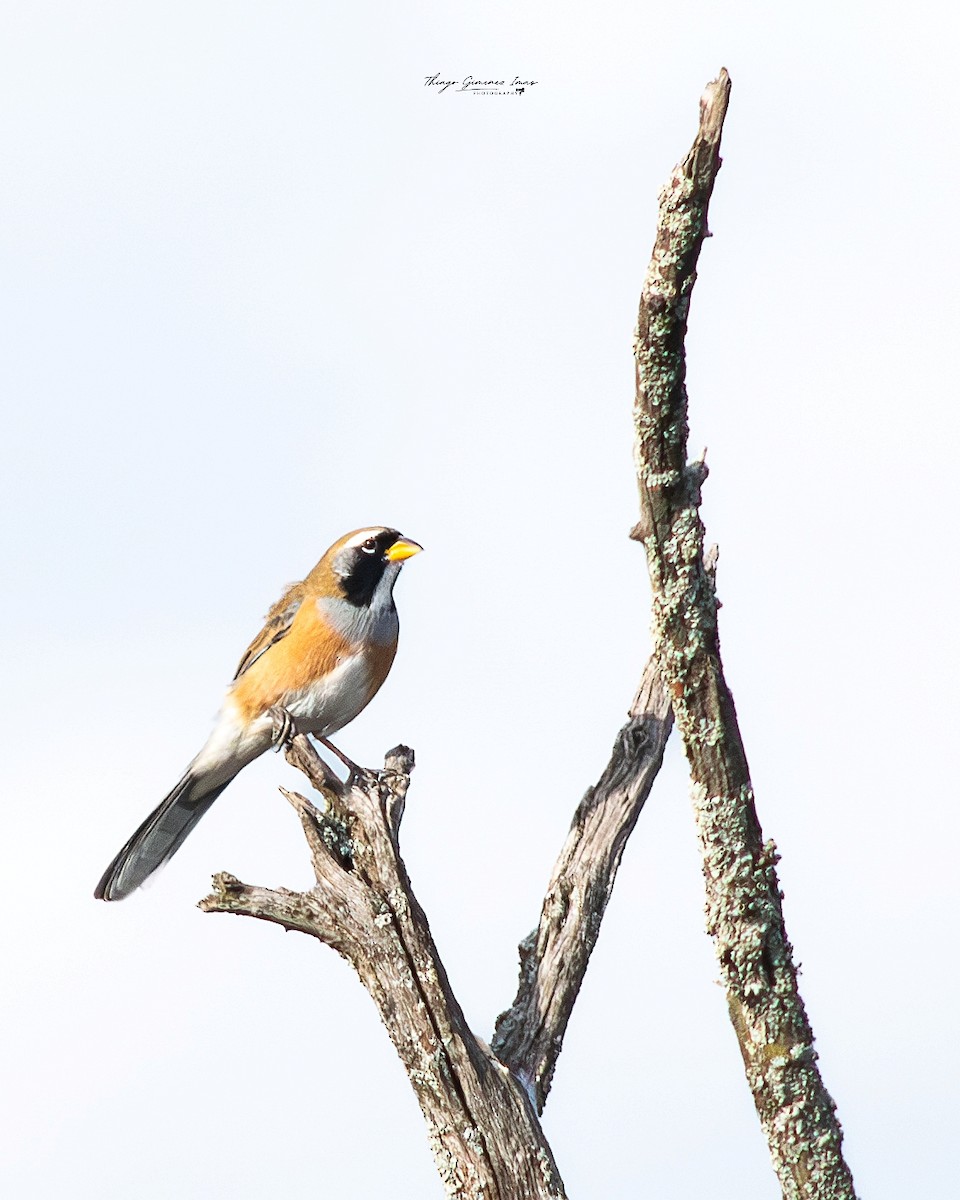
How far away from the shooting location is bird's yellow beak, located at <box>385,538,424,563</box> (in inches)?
346

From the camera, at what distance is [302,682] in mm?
8359

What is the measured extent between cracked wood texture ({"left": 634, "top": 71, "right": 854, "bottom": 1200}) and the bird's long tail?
4126mm

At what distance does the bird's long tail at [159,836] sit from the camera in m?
8.07

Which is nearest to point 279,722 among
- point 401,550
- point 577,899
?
point 401,550

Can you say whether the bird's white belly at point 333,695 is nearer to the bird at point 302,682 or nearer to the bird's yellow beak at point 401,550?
the bird at point 302,682

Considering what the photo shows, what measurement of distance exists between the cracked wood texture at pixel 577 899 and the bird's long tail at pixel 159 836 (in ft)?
8.75

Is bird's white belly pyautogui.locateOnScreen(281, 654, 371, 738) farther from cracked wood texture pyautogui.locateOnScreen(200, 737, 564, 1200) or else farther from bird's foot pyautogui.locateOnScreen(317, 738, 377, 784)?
cracked wood texture pyautogui.locateOnScreen(200, 737, 564, 1200)

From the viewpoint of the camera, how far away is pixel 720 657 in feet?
14.9

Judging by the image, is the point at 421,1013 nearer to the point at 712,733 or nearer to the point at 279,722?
the point at 712,733

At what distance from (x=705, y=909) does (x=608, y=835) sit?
1668 millimetres

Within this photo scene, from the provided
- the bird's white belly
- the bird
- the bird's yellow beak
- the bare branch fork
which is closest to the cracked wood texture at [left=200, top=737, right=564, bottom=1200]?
the bare branch fork

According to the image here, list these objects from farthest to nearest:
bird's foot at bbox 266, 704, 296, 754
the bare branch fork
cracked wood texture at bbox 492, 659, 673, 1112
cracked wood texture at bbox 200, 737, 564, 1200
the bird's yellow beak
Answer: the bird's yellow beak → bird's foot at bbox 266, 704, 296, 754 → cracked wood texture at bbox 492, 659, 673, 1112 → cracked wood texture at bbox 200, 737, 564, 1200 → the bare branch fork

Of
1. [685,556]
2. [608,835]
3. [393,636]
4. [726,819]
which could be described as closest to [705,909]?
[726,819]

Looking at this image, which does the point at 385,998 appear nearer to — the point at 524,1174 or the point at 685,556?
the point at 524,1174
